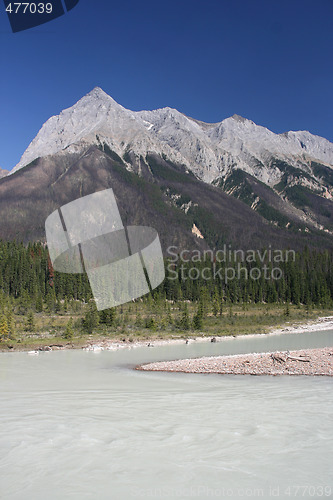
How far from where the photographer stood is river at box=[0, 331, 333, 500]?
656cm

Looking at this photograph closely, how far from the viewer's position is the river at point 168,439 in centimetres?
656

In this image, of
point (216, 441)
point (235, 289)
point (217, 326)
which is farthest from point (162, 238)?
point (216, 441)

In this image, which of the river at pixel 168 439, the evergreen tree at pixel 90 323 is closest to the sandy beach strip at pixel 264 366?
the river at pixel 168 439

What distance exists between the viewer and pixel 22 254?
79.6m

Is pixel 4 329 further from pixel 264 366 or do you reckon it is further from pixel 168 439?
pixel 168 439

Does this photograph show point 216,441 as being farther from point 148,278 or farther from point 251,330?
point 148,278

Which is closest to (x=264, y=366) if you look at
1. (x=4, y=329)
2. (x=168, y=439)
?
(x=168, y=439)

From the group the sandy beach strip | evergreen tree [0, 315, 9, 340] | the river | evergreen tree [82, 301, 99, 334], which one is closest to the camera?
the river

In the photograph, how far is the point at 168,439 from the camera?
905cm

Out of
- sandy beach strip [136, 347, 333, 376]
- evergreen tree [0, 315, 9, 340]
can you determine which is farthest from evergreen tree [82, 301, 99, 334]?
sandy beach strip [136, 347, 333, 376]

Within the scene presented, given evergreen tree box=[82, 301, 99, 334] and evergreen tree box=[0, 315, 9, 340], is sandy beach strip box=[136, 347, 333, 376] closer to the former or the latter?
evergreen tree box=[0, 315, 9, 340]

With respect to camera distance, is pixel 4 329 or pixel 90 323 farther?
pixel 90 323

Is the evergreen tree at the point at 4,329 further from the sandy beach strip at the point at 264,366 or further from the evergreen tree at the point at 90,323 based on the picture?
A: the sandy beach strip at the point at 264,366

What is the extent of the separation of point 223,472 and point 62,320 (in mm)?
46992
